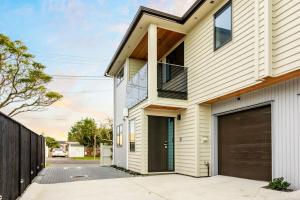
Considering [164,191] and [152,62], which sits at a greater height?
[152,62]

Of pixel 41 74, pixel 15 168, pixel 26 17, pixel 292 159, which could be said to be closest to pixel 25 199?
pixel 15 168

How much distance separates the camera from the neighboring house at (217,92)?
6.44m

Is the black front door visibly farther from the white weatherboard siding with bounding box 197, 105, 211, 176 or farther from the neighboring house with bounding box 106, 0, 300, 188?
the white weatherboard siding with bounding box 197, 105, 211, 176

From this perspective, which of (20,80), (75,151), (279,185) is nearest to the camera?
(279,185)

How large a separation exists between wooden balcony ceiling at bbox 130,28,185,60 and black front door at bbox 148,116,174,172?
328cm

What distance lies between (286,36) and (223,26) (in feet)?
9.34

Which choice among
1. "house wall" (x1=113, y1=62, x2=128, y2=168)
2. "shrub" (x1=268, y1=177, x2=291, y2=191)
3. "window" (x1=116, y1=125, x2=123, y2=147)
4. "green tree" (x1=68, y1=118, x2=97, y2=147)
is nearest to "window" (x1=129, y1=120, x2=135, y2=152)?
"house wall" (x1=113, y1=62, x2=128, y2=168)

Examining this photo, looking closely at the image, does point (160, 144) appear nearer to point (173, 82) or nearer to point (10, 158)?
point (173, 82)

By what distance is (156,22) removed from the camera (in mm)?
10391

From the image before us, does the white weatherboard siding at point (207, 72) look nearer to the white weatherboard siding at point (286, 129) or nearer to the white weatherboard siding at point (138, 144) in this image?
the white weatherboard siding at point (286, 129)

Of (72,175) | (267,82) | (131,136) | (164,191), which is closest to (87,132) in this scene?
(131,136)

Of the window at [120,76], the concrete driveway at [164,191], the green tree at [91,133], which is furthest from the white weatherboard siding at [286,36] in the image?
the green tree at [91,133]

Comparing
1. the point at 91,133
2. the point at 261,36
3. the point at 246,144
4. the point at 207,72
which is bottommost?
the point at 91,133

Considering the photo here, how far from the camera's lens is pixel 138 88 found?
12047mm
